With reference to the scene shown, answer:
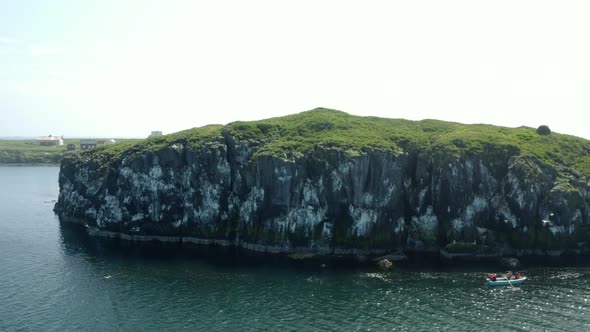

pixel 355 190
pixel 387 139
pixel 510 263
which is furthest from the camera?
pixel 387 139

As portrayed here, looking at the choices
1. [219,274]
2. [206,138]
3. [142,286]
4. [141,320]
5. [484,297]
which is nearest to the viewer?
[141,320]

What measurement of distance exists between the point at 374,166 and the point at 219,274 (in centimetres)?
5247

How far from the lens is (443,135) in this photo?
13312cm

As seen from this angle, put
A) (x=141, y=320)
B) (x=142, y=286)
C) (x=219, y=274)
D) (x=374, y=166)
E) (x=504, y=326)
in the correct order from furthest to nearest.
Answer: (x=374, y=166) → (x=219, y=274) → (x=142, y=286) → (x=141, y=320) → (x=504, y=326)

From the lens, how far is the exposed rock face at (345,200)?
359 feet

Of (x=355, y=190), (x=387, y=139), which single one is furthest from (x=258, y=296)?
(x=387, y=139)

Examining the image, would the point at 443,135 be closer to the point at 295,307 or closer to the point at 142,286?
the point at 295,307

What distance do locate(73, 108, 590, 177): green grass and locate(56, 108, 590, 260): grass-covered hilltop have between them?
57cm

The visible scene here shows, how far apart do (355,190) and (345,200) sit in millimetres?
4065

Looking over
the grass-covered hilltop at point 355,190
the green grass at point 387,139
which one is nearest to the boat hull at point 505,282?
the grass-covered hilltop at point 355,190

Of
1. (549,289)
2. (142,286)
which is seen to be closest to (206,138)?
(142,286)

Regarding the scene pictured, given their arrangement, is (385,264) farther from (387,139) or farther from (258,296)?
(387,139)

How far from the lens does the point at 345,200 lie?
117000mm

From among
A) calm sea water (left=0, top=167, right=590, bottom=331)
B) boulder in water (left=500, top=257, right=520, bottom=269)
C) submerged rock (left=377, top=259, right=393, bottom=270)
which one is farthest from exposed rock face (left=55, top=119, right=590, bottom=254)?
calm sea water (left=0, top=167, right=590, bottom=331)
